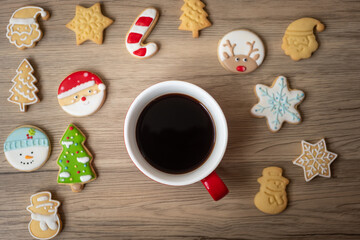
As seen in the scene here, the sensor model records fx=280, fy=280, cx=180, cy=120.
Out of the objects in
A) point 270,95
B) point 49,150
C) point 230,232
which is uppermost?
point 270,95

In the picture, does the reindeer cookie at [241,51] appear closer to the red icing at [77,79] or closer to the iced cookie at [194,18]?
the iced cookie at [194,18]

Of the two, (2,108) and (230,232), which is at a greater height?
(2,108)

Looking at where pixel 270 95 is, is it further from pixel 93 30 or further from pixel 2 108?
pixel 2 108

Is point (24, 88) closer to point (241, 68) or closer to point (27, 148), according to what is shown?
point (27, 148)

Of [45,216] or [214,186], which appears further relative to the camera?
[45,216]

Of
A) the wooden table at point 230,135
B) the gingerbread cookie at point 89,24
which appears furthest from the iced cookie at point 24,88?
the gingerbread cookie at point 89,24

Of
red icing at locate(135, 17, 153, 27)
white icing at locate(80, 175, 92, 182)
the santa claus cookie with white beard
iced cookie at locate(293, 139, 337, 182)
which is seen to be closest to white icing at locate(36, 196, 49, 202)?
white icing at locate(80, 175, 92, 182)

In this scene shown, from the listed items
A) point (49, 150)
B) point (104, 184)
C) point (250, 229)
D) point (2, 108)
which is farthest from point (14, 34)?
point (250, 229)

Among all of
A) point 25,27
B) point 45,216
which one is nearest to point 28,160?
point 45,216
